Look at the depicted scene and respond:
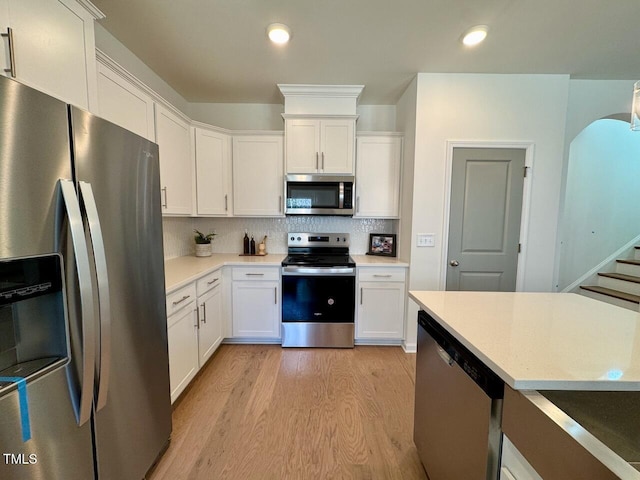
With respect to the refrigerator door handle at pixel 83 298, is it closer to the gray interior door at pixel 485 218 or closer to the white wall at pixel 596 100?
the gray interior door at pixel 485 218

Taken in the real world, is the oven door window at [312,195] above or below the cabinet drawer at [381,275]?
above

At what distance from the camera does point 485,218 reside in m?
2.53

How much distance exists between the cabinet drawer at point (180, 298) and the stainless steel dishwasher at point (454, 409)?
1546mm

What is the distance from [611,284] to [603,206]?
3.78 ft

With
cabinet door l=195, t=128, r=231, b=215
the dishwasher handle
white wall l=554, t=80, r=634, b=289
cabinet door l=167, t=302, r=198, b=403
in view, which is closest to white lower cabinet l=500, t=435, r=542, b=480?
the dishwasher handle

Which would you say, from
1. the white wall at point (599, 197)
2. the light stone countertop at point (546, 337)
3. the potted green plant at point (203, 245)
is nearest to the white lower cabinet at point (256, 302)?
the potted green plant at point (203, 245)

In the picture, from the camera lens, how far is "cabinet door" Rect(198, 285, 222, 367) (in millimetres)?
2148

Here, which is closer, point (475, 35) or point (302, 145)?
point (475, 35)

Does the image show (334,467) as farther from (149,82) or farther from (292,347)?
(149,82)

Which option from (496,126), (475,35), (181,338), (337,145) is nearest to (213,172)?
(337,145)

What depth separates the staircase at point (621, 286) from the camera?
10.3 feet

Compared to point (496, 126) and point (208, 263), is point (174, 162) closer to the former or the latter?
point (208, 263)

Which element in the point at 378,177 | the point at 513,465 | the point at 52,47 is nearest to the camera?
the point at 513,465

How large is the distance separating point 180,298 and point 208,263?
758mm
